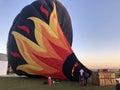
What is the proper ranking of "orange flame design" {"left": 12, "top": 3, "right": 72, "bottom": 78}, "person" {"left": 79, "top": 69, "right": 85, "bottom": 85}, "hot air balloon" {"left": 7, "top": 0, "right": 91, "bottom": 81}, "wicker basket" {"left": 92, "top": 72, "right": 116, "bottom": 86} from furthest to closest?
1. "orange flame design" {"left": 12, "top": 3, "right": 72, "bottom": 78}
2. "hot air balloon" {"left": 7, "top": 0, "right": 91, "bottom": 81}
3. "person" {"left": 79, "top": 69, "right": 85, "bottom": 85}
4. "wicker basket" {"left": 92, "top": 72, "right": 116, "bottom": 86}

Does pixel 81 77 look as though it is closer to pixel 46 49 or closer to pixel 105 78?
pixel 105 78

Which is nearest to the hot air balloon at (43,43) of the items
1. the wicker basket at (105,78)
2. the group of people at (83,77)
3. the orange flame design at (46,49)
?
the orange flame design at (46,49)

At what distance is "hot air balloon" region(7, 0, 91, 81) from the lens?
784 inches

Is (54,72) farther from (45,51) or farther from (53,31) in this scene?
(53,31)

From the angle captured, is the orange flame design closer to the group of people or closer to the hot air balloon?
the hot air balloon

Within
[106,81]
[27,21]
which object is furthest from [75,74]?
[27,21]

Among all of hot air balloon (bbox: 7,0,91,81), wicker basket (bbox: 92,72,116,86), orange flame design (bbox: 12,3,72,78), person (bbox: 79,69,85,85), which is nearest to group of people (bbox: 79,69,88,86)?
person (bbox: 79,69,85,85)

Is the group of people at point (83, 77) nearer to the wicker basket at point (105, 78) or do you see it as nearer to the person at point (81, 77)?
the person at point (81, 77)

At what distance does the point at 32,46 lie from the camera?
2127 cm

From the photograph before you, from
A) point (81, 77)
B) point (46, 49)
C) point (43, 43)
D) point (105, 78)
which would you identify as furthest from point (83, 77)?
point (43, 43)

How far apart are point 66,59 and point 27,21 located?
627 cm

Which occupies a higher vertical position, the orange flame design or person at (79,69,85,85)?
the orange flame design

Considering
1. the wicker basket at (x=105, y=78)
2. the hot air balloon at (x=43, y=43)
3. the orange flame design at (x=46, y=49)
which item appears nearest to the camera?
the wicker basket at (x=105, y=78)

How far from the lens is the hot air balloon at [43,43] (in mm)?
19906
